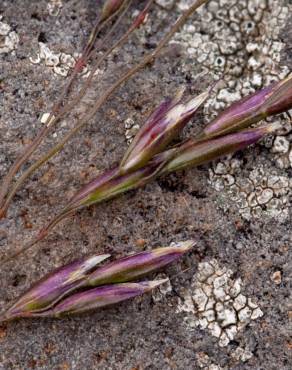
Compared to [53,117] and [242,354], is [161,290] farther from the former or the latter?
[53,117]

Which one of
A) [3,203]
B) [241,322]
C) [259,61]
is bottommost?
[241,322]

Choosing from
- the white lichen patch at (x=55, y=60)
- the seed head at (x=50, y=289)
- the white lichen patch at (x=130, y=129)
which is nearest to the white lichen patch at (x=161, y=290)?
the seed head at (x=50, y=289)

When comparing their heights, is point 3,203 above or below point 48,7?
below

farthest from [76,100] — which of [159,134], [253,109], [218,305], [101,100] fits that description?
[218,305]

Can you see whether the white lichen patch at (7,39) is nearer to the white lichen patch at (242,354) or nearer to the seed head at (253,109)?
the seed head at (253,109)

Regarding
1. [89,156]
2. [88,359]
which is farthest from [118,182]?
[88,359]

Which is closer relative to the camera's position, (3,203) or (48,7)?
(3,203)

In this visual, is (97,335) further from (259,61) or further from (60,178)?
(259,61)
